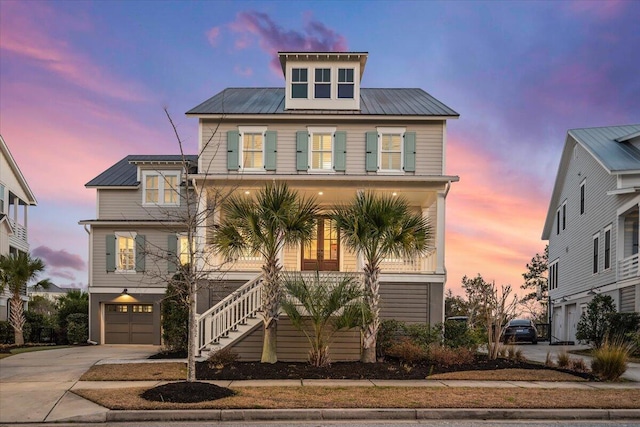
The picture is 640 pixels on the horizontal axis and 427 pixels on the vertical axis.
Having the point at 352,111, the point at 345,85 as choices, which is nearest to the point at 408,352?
the point at 352,111

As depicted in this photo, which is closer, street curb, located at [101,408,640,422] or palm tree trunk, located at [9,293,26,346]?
street curb, located at [101,408,640,422]

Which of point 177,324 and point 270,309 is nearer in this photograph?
point 270,309

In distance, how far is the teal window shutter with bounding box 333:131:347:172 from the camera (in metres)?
20.2

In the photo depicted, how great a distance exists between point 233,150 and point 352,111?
4.33 m

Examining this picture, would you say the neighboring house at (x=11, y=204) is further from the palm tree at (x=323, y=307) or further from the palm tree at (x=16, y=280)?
the palm tree at (x=323, y=307)

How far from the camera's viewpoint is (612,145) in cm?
2650

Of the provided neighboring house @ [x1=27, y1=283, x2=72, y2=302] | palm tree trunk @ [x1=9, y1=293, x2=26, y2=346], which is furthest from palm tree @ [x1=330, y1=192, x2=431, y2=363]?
neighboring house @ [x1=27, y1=283, x2=72, y2=302]

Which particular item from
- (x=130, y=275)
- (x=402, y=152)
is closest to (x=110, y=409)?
(x=402, y=152)

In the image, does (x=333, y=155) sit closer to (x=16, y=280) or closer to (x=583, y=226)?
(x=16, y=280)

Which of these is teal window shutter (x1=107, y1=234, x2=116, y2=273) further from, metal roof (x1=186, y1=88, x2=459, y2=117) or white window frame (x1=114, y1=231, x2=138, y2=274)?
metal roof (x1=186, y1=88, x2=459, y2=117)

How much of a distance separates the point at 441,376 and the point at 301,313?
4238 millimetres

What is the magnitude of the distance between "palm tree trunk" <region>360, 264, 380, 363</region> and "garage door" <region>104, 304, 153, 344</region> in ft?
47.1

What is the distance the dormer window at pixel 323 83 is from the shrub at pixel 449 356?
9.80 metres

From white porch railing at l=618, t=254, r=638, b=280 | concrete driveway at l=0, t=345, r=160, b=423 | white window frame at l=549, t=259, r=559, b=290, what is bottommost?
concrete driveway at l=0, t=345, r=160, b=423
